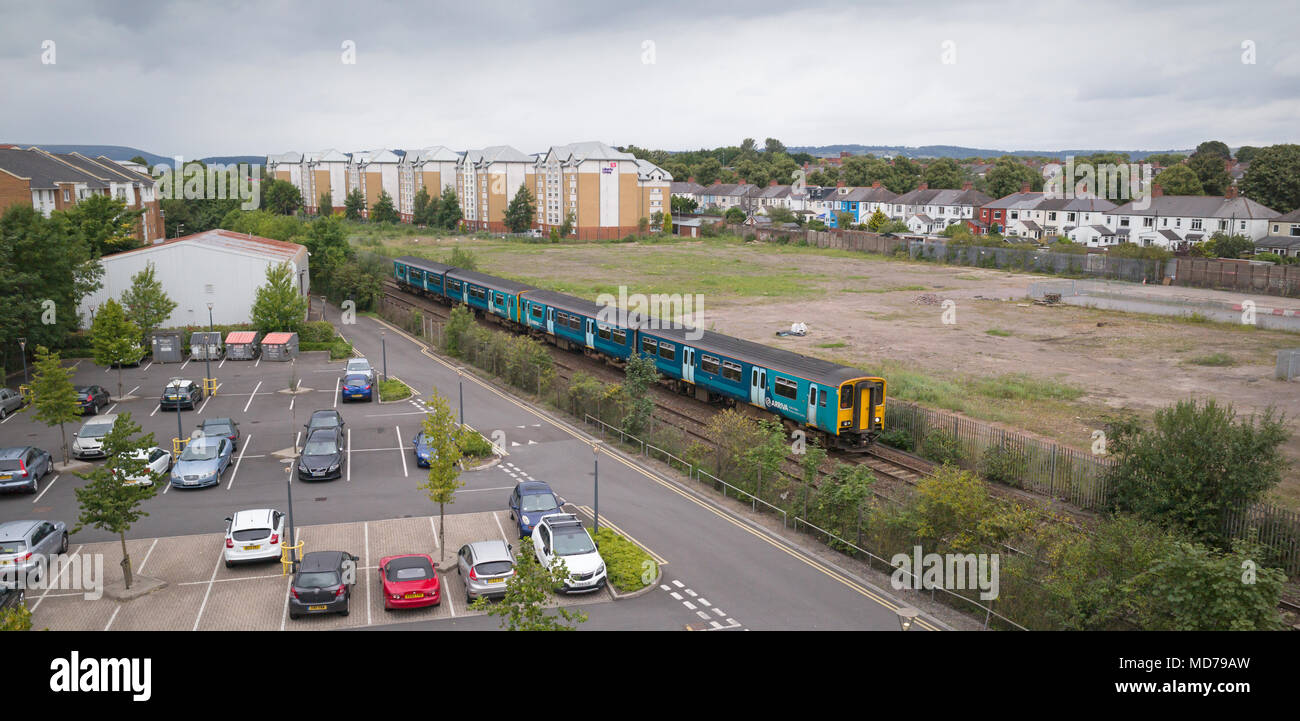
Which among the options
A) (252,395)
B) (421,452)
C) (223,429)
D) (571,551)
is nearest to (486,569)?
(571,551)

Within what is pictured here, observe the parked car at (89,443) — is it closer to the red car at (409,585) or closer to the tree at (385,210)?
the red car at (409,585)

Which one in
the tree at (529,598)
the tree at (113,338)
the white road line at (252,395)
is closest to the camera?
the tree at (529,598)

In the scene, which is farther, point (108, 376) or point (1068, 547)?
point (108, 376)

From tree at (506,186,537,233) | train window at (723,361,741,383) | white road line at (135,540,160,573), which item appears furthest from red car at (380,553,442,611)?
tree at (506,186,537,233)

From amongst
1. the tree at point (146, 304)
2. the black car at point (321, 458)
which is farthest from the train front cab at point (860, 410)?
the tree at point (146, 304)

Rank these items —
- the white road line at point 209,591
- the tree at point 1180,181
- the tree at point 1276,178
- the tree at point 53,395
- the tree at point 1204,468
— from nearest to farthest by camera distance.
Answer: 1. the white road line at point 209,591
2. the tree at point 1204,468
3. the tree at point 53,395
4. the tree at point 1276,178
5. the tree at point 1180,181

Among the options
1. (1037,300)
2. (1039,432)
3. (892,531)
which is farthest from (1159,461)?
(1037,300)

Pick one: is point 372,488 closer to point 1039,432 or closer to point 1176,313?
point 1039,432
